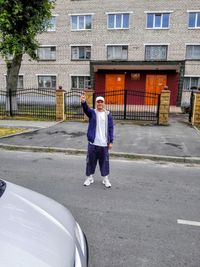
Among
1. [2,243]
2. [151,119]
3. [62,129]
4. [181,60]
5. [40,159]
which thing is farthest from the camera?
[181,60]

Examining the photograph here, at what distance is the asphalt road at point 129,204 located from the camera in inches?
119

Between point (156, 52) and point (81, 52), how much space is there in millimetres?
7753

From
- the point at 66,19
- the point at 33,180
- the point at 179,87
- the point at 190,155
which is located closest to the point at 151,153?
the point at 190,155

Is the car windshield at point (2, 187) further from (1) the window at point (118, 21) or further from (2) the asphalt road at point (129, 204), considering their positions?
(1) the window at point (118, 21)

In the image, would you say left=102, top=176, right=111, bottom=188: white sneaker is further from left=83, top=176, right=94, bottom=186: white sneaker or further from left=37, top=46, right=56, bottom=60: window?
left=37, top=46, right=56, bottom=60: window

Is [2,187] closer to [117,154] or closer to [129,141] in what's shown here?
[117,154]

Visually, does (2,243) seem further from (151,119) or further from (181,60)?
(181,60)

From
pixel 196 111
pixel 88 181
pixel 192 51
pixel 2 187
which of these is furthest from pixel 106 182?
pixel 192 51

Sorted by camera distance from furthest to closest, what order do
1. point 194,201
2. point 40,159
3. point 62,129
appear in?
Answer: 1. point 62,129
2. point 40,159
3. point 194,201

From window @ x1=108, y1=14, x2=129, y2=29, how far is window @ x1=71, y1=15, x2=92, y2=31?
2.20 meters

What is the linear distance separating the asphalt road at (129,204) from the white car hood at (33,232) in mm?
901

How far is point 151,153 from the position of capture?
749cm

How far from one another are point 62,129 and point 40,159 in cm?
410

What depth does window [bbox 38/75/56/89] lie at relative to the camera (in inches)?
1056
